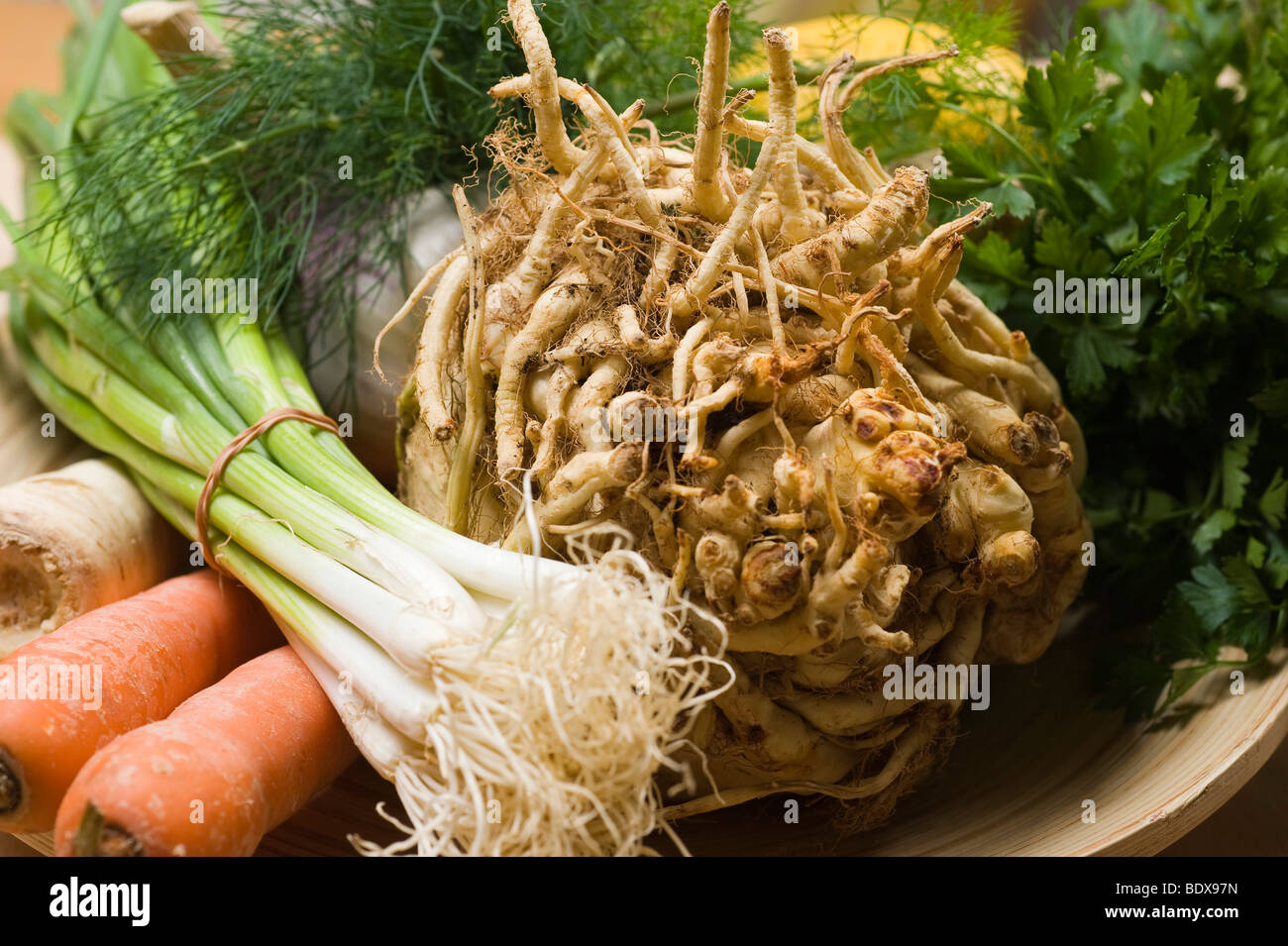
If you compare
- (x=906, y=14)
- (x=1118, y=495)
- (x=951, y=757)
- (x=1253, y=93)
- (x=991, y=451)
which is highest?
(x=906, y=14)

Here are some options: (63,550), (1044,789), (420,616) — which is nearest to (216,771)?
(420,616)

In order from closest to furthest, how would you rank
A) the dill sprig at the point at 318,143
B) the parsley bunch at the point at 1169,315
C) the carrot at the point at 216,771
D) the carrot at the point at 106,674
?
1. the carrot at the point at 216,771
2. the carrot at the point at 106,674
3. the parsley bunch at the point at 1169,315
4. the dill sprig at the point at 318,143

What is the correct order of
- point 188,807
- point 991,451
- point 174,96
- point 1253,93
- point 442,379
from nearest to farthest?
point 188,807 → point 991,451 → point 442,379 → point 1253,93 → point 174,96

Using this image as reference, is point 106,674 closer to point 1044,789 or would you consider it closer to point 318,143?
point 318,143

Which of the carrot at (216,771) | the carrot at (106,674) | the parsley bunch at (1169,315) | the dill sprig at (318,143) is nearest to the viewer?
the carrot at (216,771)

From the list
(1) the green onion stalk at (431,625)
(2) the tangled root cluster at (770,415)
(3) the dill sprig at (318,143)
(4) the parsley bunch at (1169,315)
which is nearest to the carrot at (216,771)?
(1) the green onion stalk at (431,625)

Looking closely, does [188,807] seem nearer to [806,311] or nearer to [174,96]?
[806,311]

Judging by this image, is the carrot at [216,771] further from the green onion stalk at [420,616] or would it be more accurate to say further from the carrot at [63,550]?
the carrot at [63,550]

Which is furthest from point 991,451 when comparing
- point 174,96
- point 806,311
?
point 174,96
